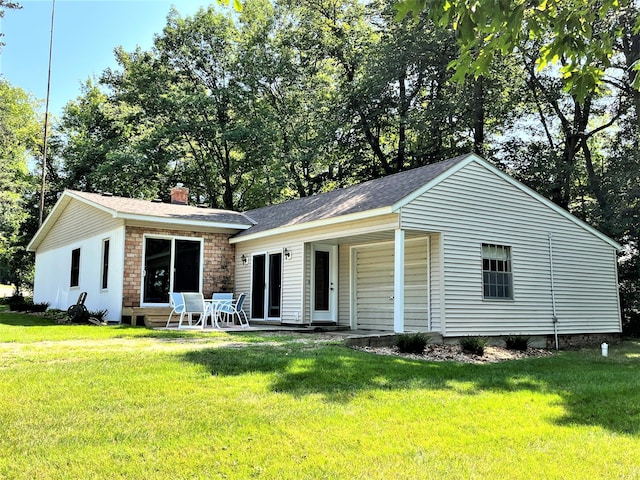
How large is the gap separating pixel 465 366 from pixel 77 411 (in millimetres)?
5038

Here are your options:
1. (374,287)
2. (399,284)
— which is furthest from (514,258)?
(399,284)

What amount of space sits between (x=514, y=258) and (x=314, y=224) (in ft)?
14.8

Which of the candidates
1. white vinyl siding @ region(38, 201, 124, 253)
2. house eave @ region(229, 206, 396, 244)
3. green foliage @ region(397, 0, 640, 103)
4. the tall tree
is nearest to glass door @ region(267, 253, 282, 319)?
house eave @ region(229, 206, 396, 244)

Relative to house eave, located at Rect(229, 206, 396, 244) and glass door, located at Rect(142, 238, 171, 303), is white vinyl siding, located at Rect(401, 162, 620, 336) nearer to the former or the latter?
house eave, located at Rect(229, 206, 396, 244)

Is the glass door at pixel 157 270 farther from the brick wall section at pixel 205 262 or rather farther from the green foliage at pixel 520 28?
the green foliage at pixel 520 28

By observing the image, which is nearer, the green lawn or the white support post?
the green lawn

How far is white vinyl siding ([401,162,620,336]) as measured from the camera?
10508 millimetres

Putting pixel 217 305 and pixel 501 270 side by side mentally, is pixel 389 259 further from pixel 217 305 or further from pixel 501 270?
pixel 217 305

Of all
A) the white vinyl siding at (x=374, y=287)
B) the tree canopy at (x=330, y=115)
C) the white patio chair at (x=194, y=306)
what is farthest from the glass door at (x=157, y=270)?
the tree canopy at (x=330, y=115)

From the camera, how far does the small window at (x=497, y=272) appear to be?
11.2 m

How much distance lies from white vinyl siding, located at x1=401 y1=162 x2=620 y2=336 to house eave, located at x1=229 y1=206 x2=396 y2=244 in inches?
19.9

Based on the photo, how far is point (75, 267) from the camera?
16141mm

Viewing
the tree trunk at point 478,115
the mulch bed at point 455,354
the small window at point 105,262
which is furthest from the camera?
the tree trunk at point 478,115

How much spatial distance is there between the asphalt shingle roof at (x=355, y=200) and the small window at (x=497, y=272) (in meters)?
2.04
